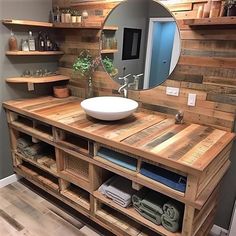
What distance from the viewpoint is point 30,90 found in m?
2.56

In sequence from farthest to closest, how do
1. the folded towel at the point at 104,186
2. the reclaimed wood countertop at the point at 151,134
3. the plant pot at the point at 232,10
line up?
the folded towel at the point at 104,186 < the plant pot at the point at 232,10 < the reclaimed wood countertop at the point at 151,134

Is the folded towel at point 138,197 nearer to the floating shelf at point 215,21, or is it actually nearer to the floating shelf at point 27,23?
the floating shelf at point 215,21

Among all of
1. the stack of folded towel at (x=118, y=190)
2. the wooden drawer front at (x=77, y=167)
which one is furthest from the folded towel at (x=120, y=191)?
the wooden drawer front at (x=77, y=167)

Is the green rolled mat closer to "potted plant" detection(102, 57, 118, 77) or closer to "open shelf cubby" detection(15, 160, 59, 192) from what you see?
"open shelf cubby" detection(15, 160, 59, 192)

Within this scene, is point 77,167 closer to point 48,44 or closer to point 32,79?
point 32,79

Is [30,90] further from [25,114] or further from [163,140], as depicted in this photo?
[163,140]

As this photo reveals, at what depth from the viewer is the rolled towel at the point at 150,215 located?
153 centimetres

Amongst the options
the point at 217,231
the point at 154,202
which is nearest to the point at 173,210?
the point at 154,202

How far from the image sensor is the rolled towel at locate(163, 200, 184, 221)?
1.46 metres

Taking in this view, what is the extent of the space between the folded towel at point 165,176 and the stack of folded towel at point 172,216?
180mm

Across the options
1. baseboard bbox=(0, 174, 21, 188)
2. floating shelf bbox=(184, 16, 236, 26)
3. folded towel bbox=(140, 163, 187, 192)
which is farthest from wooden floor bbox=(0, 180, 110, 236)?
floating shelf bbox=(184, 16, 236, 26)

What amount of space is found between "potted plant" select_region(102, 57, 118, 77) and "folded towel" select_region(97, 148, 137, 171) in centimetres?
89

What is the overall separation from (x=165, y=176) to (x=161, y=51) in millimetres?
1065

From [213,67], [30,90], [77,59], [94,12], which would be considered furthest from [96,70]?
[213,67]
